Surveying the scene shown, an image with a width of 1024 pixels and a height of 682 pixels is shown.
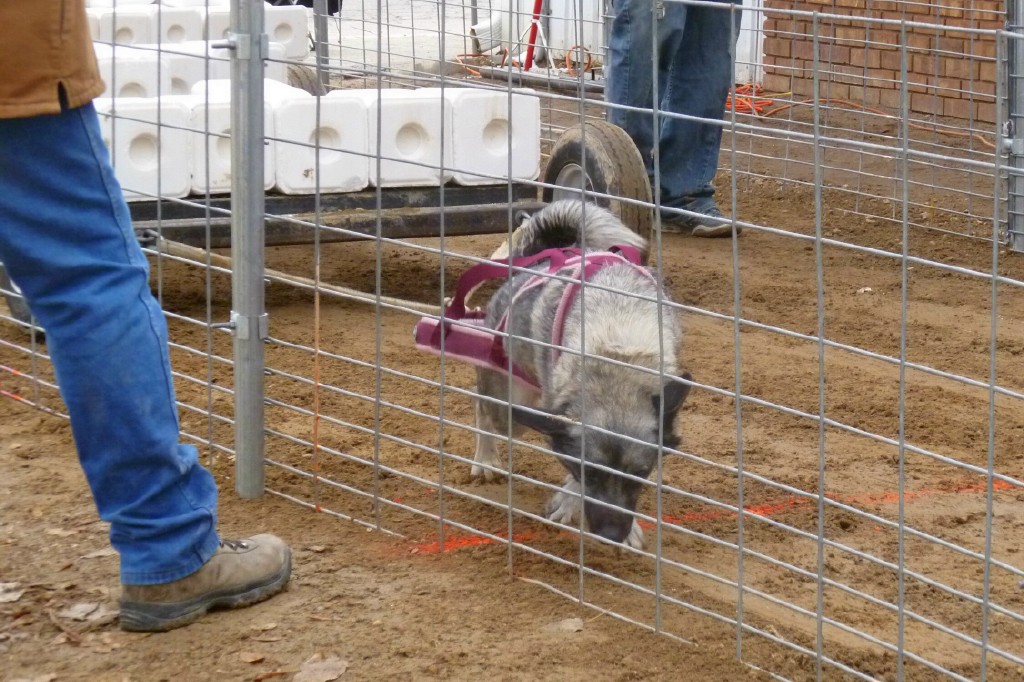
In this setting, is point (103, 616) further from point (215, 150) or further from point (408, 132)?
point (408, 132)

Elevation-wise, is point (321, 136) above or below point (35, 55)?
below

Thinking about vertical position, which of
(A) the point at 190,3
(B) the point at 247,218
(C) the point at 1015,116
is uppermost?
(A) the point at 190,3

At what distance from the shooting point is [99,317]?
276 centimetres

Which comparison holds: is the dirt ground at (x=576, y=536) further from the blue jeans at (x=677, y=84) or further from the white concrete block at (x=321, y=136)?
the blue jeans at (x=677, y=84)

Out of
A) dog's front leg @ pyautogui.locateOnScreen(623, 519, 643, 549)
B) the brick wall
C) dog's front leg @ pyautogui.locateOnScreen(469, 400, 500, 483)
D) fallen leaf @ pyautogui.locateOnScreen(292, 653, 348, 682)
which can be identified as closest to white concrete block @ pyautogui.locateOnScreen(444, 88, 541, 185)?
dog's front leg @ pyautogui.locateOnScreen(469, 400, 500, 483)

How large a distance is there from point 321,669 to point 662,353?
101 centimetres

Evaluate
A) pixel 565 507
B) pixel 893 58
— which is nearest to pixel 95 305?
pixel 565 507

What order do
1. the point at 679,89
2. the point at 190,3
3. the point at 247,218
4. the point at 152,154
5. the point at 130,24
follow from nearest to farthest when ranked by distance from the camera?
1. the point at 247,218
2. the point at 152,154
3. the point at 679,89
4. the point at 130,24
5. the point at 190,3

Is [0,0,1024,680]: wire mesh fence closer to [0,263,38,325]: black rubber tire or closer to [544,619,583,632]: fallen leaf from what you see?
[0,263,38,325]: black rubber tire

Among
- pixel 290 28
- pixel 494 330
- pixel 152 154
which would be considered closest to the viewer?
pixel 494 330

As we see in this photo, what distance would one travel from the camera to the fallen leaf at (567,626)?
3.09m

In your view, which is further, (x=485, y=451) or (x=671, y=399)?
(x=485, y=451)

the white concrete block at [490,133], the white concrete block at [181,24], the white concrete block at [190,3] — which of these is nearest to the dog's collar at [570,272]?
the white concrete block at [490,133]

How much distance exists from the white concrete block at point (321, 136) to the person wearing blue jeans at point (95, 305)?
8.26 feet
